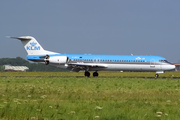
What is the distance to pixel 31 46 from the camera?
1807 inches

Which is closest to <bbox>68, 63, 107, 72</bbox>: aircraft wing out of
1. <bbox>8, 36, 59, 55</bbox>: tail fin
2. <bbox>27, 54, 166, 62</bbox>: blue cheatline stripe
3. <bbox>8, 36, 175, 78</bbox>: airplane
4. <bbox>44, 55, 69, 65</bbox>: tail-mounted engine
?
<bbox>8, 36, 175, 78</bbox>: airplane

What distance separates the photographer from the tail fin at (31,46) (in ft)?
150

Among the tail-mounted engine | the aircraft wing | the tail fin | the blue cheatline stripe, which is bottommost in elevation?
the aircraft wing

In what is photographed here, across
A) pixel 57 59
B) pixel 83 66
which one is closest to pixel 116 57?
pixel 83 66

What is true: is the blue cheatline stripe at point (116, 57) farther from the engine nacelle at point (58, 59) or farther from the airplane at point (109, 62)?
the engine nacelle at point (58, 59)

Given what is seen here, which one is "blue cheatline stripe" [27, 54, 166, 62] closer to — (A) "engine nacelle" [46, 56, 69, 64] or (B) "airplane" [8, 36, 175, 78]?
(B) "airplane" [8, 36, 175, 78]

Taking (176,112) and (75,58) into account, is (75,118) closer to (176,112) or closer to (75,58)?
(176,112)

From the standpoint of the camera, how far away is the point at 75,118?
812cm

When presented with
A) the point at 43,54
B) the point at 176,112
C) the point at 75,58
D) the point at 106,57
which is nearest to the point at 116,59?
the point at 106,57

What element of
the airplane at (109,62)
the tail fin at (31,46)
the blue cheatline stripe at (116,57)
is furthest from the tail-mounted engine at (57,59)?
the tail fin at (31,46)

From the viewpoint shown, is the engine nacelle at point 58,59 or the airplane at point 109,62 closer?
the airplane at point 109,62

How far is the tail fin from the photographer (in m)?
45.6

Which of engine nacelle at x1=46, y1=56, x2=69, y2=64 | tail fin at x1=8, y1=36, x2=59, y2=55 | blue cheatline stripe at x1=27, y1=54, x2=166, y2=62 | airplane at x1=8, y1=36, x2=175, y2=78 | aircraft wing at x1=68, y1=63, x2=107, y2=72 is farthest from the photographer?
tail fin at x1=8, y1=36, x2=59, y2=55

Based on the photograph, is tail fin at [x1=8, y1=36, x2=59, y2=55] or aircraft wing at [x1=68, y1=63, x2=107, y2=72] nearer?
aircraft wing at [x1=68, y1=63, x2=107, y2=72]
